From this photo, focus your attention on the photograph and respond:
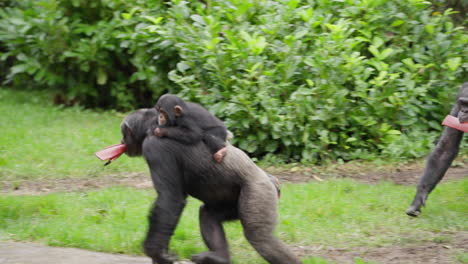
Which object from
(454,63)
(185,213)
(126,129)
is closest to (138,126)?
(126,129)

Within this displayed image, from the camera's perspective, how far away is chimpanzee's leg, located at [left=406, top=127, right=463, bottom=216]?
6219 mm

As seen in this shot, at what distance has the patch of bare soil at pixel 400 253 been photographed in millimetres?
5238

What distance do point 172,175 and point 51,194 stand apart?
10.2ft

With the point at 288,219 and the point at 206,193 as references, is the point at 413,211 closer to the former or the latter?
the point at 288,219

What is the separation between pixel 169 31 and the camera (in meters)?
8.78

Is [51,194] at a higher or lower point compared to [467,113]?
lower

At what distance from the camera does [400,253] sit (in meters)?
5.41

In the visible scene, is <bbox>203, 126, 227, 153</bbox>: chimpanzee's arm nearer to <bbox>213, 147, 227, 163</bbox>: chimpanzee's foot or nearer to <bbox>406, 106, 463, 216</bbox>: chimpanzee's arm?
<bbox>213, 147, 227, 163</bbox>: chimpanzee's foot

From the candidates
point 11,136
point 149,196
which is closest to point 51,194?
point 149,196

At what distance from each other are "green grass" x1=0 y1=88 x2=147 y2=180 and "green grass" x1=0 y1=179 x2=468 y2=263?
967 mm

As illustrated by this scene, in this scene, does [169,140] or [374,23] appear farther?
[374,23]

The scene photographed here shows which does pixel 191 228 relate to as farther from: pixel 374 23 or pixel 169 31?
pixel 374 23

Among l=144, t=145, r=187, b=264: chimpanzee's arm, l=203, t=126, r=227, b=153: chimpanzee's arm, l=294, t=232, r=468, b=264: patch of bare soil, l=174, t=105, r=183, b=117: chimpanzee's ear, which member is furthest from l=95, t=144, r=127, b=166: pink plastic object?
l=294, t=232, r=468, b=264: patch of bare soil

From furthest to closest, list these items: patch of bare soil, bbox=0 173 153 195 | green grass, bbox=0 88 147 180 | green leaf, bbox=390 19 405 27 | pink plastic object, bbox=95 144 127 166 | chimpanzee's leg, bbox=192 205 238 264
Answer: green leaf, bbox=390 19 405 27, green grass, bbox=0 88 147 180, patch of bare soil, bbox=0 173 153 195, pink plastic object, bbox=95 144 127 166, chimpanzee's leg, bbox=192 205 238 264
